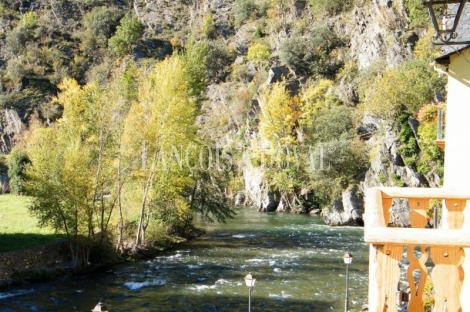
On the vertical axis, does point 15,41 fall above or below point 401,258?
above

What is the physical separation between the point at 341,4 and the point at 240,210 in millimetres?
29947

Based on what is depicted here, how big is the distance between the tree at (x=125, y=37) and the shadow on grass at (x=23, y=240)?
1961 inches

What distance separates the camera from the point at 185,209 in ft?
93.2

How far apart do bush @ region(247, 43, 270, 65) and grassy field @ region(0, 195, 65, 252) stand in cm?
3694

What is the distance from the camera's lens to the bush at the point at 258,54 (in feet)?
205

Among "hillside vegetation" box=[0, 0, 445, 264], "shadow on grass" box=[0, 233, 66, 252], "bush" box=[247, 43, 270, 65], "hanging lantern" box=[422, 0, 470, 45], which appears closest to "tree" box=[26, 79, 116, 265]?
"hillside vegetation" box=[0, 0, 445, 264]

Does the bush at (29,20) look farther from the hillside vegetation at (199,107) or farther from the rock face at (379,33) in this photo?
the rock face at (379,33)

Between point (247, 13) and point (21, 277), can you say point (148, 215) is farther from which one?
point (247, 13)

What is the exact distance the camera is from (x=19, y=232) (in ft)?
82.7

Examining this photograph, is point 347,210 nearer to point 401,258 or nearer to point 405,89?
point 405,89

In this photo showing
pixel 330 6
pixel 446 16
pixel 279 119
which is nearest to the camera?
pixel 446 16

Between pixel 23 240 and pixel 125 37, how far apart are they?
169 ft

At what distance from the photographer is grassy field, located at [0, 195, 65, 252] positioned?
2247 cm

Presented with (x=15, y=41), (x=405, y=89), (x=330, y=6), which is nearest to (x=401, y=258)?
(x=405, y=89)
